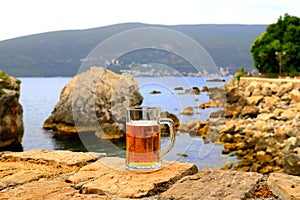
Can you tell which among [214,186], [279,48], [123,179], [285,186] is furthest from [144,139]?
[279,48]

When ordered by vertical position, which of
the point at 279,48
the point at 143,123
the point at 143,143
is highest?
the point at 279,48

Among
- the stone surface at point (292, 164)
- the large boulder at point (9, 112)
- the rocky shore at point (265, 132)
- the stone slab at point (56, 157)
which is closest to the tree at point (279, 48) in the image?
the rocky shore at point (265, 132)

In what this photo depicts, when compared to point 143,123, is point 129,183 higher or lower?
lower

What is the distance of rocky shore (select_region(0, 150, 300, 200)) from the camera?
1.95 m

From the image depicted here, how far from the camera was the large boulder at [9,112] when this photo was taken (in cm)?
1848

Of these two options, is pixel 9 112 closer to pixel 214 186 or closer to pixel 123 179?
pixel 123 179

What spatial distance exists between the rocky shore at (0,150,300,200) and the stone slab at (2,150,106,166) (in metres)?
0.03

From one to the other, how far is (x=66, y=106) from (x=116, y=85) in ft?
78.9

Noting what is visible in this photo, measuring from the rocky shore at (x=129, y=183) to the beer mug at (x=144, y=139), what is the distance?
0.24ft

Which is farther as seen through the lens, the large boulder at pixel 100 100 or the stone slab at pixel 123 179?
the large boulder at pixel 100 100

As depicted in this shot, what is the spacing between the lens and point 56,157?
272 centimetres

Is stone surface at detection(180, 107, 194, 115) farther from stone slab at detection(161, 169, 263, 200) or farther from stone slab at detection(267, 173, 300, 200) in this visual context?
stone slab at detection(267, 173, 300, 200)

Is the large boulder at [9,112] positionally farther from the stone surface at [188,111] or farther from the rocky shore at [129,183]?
the rocky shore at [129,183]

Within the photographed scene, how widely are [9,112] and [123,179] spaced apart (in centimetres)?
1808
